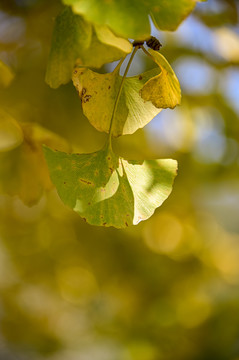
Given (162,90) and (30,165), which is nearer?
(162,90)

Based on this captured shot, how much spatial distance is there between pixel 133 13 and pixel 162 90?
0.09 m

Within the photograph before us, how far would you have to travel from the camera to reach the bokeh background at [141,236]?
1068mm

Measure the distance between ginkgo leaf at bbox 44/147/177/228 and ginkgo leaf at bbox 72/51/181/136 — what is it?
4 cm

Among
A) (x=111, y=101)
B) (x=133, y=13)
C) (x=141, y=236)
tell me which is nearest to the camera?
(x=133, y=13)

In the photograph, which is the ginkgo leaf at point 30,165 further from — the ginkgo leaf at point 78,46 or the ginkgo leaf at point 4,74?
the ginkgo leaf at point 78,46

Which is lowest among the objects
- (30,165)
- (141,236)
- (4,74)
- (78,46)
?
(141,236)

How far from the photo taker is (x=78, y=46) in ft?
1.02

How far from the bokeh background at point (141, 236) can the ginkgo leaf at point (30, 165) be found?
1.16 feet

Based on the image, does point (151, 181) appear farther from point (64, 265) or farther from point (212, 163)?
point (64, 265)

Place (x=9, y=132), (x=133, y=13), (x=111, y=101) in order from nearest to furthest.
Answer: (x=133, y=13), (x=111, y=101), (x=9, y=132)

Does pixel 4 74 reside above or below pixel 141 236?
above

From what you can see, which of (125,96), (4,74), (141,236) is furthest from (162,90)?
(141,236)

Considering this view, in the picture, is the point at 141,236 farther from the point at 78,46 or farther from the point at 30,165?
the point at 78,46

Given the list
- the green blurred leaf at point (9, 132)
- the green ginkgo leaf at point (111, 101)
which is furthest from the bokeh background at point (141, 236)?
the green ginkgo leaf at point (111, 101)
